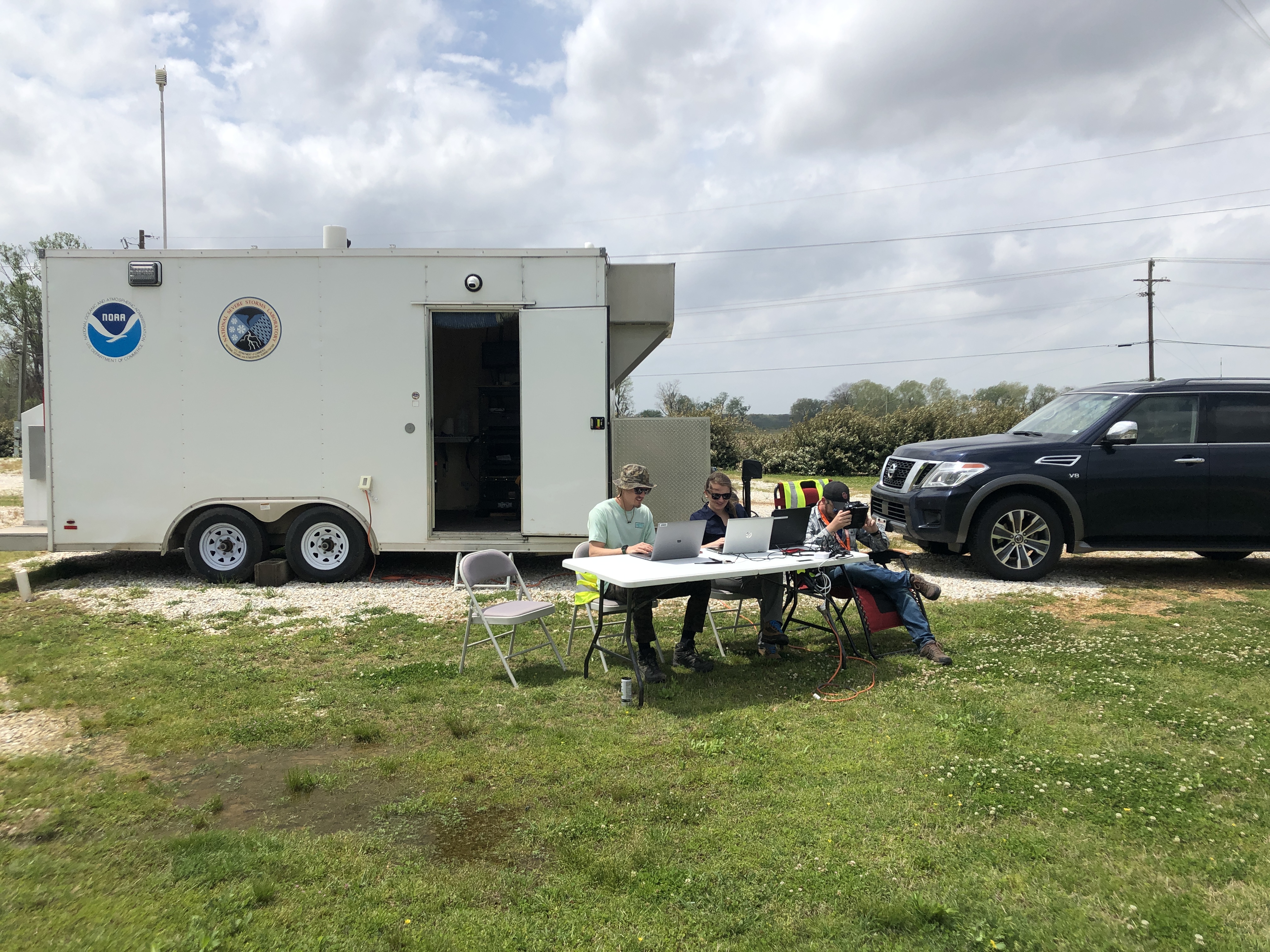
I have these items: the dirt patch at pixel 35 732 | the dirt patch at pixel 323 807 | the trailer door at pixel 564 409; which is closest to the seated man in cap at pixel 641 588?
the dirt patch at pixel 323 807

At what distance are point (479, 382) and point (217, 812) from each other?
8094mm

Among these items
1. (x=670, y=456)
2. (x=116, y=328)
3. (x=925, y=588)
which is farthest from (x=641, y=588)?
(x=116, y=328)

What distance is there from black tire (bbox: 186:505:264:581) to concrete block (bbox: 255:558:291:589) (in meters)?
0.10

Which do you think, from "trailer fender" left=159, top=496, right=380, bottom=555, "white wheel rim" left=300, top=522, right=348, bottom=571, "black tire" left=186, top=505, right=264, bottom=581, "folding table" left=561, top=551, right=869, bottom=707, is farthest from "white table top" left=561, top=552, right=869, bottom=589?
"black tire" left=186, top=505, right=264, bottom=581

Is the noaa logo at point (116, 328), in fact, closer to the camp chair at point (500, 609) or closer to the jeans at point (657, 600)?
the camp chair at point (500, 609)

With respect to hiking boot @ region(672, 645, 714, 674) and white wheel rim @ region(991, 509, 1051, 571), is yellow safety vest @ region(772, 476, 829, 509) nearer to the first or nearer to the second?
hiking boot @ region(672, 645, 714, 674)

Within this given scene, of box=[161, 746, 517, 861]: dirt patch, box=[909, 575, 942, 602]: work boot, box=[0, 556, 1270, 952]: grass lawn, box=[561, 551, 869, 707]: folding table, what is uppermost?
box=[561, 551, 869, 707]: folding table

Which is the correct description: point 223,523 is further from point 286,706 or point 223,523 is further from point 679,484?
point 679,484

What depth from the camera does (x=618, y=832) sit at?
3137 millimetres

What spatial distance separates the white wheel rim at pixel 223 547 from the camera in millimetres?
7902

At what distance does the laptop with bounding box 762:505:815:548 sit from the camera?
17.7ft

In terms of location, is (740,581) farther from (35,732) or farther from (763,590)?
(35,732)

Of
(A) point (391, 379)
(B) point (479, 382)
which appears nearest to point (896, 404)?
(B) point (479, 382)

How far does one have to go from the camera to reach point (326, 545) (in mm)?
8031
